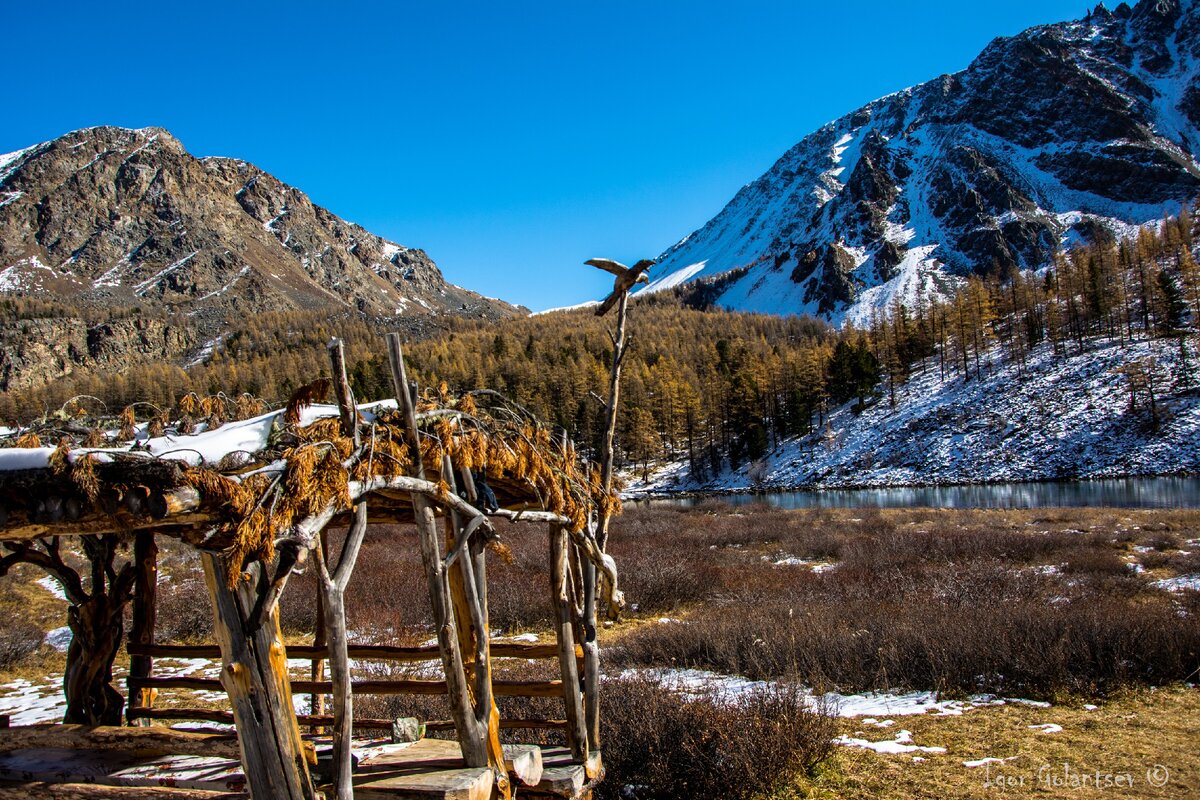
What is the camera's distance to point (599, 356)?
4338 inches

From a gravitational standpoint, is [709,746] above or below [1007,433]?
below

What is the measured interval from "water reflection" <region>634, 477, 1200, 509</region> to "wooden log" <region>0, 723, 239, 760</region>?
3612cm

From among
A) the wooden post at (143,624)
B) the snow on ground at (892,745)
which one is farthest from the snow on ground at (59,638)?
the snow on ground at (892,745)

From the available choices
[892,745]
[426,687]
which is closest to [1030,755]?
[892,745]

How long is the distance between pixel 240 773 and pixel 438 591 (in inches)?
101

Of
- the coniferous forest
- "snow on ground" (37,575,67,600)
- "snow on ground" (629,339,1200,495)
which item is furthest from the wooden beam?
"snow on ground" (629,339,1200,495)

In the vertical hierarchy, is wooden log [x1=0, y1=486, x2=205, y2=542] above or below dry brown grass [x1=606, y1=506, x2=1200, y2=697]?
above

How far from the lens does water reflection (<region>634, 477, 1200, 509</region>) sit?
109ft

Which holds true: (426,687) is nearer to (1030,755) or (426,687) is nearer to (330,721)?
(330,721)

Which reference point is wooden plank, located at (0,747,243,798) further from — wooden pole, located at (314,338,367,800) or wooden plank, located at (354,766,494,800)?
wooden pole, located at (314,338,367,800)

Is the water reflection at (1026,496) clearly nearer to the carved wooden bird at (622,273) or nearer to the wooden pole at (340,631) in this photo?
the carved wooden bird at (622,273)

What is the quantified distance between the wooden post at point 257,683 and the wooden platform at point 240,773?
91 centimetres

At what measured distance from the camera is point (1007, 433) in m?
56.8

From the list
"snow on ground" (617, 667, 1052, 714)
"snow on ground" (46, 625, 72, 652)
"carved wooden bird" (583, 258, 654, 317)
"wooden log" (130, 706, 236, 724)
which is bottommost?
"snow on ground" (617, 667, 1052, 714)
